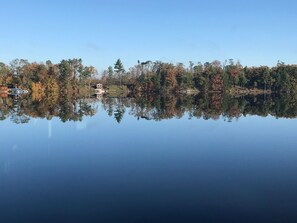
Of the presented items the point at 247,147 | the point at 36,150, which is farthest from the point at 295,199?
the point at 36,150

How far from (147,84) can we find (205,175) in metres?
88.0

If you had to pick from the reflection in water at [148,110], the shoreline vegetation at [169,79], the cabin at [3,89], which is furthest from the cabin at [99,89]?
the reflection in water at [148,110]

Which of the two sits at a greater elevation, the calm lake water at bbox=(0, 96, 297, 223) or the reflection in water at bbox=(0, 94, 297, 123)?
the reflection in water at bbox=(0, 94, 297, 123)

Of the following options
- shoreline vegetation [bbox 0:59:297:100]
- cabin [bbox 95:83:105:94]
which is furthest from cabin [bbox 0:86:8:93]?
cabin [bbox 95:83:105:94]

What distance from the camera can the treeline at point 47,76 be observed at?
86812 mm

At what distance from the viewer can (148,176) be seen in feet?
40.7

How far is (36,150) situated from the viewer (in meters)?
Answer: 17.5

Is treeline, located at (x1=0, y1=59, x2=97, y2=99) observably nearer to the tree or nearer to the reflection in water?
the tree

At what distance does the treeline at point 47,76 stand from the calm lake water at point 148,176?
65.4 m

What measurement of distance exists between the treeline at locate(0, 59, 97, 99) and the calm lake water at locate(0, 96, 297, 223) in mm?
65375

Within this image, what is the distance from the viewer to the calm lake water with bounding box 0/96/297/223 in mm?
8953

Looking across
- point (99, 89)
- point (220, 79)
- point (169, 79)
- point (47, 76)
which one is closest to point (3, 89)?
point (47, 76)

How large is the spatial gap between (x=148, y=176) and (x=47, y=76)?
265 ft

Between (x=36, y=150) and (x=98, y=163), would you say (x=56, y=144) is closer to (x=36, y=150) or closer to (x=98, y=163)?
(x=36, y=150)
